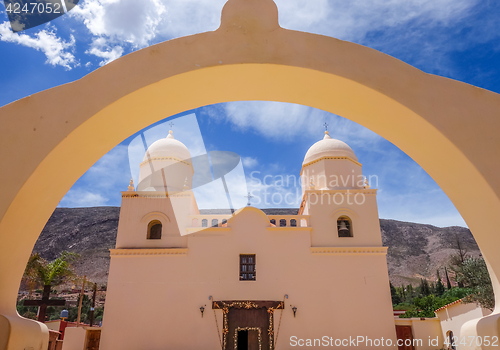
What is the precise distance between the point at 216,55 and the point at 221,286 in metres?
11.3

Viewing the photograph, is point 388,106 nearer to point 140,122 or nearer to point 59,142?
point 140,122

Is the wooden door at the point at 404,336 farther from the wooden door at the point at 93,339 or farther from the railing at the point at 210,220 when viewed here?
the wooden door at the point at 93,339

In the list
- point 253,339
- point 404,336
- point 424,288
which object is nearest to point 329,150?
point 404,336

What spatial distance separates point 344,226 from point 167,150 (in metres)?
8.46

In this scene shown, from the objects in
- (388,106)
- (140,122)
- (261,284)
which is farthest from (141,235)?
(388,106)

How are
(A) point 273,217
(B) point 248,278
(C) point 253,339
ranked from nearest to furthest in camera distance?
(C) point 253,339 < (B) point 248,278 < (A) point 273,217

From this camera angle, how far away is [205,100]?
2.92 m

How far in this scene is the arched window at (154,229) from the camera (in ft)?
46.3

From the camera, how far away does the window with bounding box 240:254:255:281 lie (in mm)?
12867

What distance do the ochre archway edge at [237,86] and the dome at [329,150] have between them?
43.2 feet

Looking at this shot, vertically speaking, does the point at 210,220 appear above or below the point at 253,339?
above

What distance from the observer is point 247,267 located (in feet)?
42.7

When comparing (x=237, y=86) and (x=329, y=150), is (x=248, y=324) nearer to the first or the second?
(x=329, y=150)

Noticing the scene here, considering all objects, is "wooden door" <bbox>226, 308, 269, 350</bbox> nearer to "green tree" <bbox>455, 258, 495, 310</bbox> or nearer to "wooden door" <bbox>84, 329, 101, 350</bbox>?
"wooden door" <bbox>84, 329, 101, 350</bbox>
